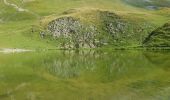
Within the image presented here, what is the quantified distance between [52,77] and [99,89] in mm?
24500

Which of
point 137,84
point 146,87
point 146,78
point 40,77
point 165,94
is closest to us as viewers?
point 165,94

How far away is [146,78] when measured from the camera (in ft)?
266

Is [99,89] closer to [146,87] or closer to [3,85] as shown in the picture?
[146,87]

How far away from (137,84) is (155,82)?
3.85 m

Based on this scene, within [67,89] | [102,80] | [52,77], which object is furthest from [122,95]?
[52,77]

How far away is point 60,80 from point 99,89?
1814 cm

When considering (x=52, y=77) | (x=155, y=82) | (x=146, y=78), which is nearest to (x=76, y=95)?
(x=155, y=82)

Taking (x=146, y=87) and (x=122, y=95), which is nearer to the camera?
(x=122, y=95)

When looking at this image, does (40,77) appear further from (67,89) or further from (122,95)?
(122,95)

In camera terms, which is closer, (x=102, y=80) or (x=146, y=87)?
(x=146, y=87)

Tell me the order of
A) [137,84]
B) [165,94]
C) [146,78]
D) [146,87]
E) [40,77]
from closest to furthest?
[165,94] → [146,87] → [137,84] → [146,78] → [40,77]

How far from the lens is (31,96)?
61406 millimetres

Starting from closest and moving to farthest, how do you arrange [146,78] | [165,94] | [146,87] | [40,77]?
[165,94] → [146,87] → [146,78] → [40,77]

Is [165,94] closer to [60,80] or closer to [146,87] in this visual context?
[146,87]
